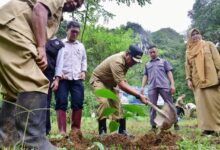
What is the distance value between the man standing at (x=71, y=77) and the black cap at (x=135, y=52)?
0.69 meters

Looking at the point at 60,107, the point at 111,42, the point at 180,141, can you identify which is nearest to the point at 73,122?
the point at 60,107

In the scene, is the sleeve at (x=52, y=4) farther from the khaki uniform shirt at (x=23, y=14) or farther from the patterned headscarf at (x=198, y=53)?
the patterned headscarf at (x=198, y=53)

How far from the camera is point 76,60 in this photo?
5.04m

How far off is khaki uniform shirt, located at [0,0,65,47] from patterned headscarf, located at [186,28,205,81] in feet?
10.9

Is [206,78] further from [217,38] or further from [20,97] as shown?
[217,38]

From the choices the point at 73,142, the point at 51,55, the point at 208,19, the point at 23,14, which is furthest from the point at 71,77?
the point at 208,19

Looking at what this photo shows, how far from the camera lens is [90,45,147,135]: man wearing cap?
473 centimetres

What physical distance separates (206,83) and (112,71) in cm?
162

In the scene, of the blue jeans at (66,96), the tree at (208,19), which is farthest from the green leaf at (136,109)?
the tree at (208,19)

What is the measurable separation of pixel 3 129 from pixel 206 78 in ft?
11.9

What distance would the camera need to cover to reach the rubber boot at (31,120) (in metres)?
2.51

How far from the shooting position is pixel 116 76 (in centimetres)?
478

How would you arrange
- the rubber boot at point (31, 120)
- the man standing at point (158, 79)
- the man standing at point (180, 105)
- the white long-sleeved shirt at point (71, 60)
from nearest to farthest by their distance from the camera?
1. the rubber boot at point (31, 120)
2. the white long-sleeved shirt at point (71, 60)
3. the man standing at point (158, 79)
4. the man standing at point (180, 105)

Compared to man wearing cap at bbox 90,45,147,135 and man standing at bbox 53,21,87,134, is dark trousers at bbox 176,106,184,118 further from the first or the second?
man standing at bbox 53,21,87,134
